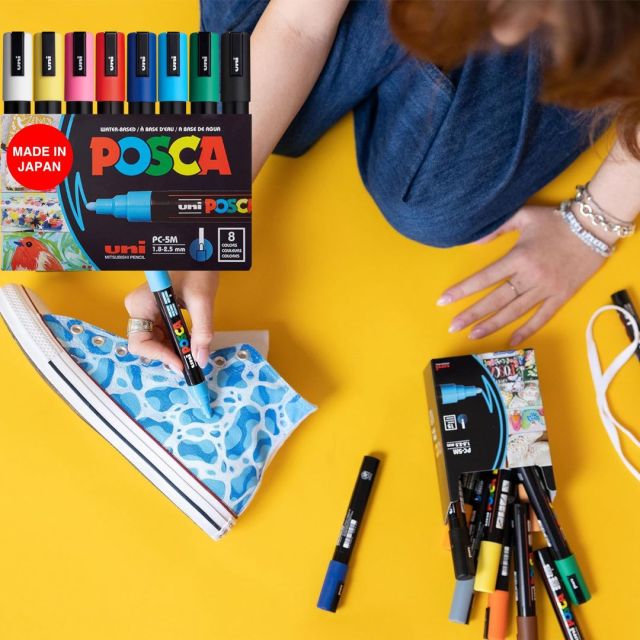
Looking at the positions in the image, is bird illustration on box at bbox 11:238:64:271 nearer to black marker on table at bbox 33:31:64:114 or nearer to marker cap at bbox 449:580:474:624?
black marker on table at bbox 33:31:64:114

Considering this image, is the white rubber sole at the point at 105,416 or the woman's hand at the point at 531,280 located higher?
the woman's hand at the point at 531,280

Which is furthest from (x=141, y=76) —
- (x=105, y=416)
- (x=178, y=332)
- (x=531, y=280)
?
Answer: (x=531, y=280)

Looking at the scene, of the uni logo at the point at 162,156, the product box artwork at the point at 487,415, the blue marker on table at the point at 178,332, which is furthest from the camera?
the product box artwork at the point at 487,415

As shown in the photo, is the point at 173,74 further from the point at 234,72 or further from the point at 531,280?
the point at 531,280

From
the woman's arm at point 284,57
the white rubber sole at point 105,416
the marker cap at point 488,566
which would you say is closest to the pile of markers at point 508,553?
the marker cap at point 488,566

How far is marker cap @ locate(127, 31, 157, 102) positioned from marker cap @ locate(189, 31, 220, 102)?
2cm

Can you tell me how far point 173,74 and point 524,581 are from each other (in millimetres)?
513

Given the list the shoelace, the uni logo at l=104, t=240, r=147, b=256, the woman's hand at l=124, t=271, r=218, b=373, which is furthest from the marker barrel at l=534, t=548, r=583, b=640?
the uni logo at l=104, t=240, r=147, b=256

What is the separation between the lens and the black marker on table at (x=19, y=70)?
1.33ft

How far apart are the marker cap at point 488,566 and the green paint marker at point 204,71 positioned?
17.8 inches

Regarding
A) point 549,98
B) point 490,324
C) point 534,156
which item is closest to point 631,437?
point 490,324

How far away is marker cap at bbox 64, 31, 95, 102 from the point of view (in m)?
0.41

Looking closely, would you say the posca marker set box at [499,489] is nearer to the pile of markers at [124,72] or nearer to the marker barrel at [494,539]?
the marker barrel at [494,539]

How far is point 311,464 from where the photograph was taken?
28.1 inches
